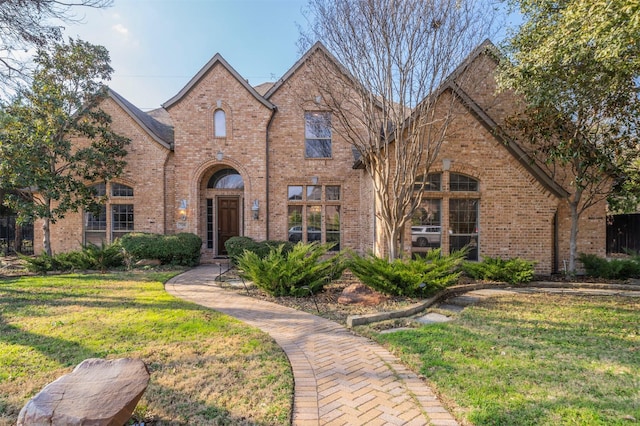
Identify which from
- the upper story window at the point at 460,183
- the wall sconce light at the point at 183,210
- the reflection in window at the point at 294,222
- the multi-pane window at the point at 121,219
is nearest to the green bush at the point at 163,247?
the wall sconce light at the point at 183,210

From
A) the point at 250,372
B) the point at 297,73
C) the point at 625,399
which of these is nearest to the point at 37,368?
the point at 250,372

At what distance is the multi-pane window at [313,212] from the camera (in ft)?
44.3

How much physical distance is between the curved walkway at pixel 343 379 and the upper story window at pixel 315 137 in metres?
8.31

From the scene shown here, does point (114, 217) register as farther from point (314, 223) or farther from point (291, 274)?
point (291, 274)

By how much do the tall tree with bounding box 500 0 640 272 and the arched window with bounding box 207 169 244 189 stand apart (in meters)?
9.90

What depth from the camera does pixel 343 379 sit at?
146 inches

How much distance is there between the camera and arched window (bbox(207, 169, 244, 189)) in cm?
1433

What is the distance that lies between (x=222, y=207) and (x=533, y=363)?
1230 cm

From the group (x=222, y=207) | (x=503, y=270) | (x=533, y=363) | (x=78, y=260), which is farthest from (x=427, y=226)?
(x=78, y=260)

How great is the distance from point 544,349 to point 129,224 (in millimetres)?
14193

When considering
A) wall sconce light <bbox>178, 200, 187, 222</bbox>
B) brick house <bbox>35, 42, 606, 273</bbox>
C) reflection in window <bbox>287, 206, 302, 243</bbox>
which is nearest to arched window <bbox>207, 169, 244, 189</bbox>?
brick house <bbox>35, 42, 606, 273</bbox>

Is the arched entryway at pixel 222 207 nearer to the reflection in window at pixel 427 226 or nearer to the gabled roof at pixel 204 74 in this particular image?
the gabled roof at pixel 204 74

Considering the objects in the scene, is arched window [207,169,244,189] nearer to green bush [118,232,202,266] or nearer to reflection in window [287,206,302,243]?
reflection in window [287,206,302,243]

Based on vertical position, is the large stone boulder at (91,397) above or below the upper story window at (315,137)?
below
